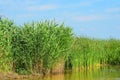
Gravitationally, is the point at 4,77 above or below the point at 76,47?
below

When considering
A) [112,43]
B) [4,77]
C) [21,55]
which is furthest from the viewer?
[112,43]

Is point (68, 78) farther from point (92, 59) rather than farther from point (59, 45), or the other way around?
point (92, 59)

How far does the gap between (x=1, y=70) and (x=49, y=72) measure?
4.63 metres

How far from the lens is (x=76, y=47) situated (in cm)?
3334

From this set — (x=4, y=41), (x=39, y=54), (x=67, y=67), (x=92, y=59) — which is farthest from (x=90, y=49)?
(x=4, y=41)

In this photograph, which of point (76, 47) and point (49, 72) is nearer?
point (49, 72)

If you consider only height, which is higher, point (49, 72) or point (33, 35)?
point (33, 35)

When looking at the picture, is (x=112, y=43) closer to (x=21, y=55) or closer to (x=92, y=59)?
(x=92, y=59)

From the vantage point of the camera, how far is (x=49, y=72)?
2911cm

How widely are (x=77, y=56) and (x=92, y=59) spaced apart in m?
2.15

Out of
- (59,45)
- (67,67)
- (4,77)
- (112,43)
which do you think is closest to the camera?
(4,77)

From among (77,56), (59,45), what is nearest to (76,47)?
(77,56)

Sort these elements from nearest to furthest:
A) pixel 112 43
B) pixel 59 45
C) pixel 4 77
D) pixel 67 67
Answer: pixel 4 77 → pixel 59 45 → pixel 67 67 → pixel 112 43

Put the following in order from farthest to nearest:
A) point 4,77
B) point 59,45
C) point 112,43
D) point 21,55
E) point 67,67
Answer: point 112,43, point 67,67, point 59,45, point 21,55, point 4,77
